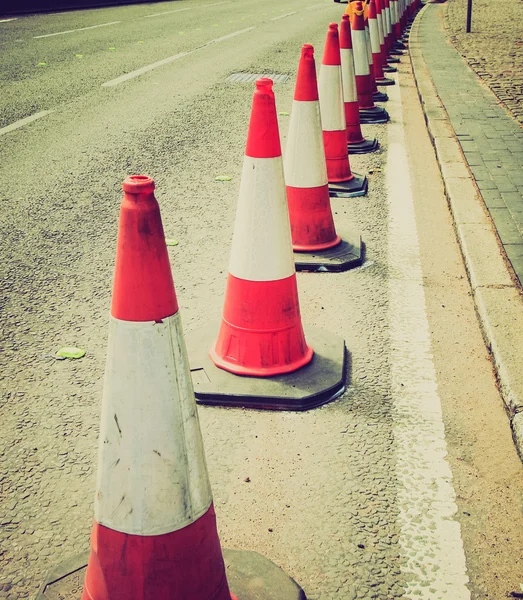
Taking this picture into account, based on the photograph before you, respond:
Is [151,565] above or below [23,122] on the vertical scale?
above

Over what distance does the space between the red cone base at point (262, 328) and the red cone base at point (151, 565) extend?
127 centimetres

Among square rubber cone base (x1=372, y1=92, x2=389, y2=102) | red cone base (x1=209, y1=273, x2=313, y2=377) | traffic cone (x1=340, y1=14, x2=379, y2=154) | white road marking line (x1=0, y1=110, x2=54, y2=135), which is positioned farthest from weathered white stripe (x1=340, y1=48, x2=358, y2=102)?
red cone base (x1=209, y1=273, x2=313, y2=377)

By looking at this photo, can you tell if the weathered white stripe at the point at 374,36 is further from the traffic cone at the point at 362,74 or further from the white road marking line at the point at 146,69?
the white road marking line at the point at 146,69

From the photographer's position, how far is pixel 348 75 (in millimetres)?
6375

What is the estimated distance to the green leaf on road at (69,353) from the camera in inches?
130

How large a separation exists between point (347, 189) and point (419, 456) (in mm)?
3132

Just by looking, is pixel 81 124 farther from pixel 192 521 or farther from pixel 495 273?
pixel 192 521

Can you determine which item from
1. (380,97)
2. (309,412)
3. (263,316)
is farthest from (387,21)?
(309,412)

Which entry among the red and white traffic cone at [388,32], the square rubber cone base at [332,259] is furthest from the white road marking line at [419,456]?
the red and white traffic cone at [388,32]

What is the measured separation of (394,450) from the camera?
2.71 metres

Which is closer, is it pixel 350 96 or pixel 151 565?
pixel 151 565

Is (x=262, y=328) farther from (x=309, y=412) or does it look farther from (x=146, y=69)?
(x=146, y=69)

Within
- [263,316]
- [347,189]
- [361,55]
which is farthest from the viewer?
[361,55]

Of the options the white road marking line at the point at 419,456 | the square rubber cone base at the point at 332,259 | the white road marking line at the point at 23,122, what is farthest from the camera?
the white road marking line at the point at 23,122
